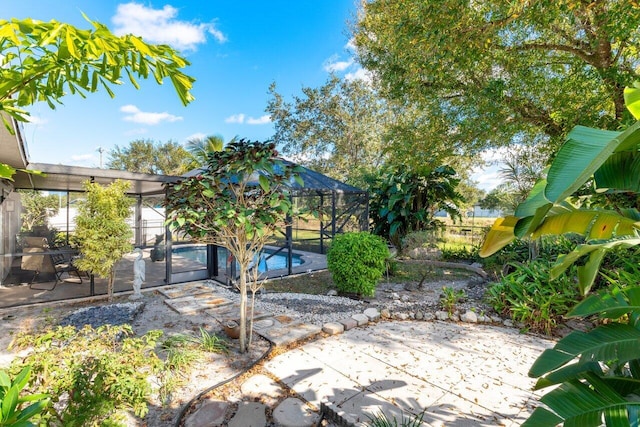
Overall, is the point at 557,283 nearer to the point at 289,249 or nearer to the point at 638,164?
the point at 638,164

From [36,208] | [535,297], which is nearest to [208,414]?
[535,297]

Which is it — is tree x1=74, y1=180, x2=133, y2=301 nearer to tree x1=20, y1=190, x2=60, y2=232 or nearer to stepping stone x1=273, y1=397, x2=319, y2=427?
stepping stone x1=273, y1=397, x2=319, y2=427

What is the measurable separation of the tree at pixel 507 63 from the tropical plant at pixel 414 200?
8.87ft

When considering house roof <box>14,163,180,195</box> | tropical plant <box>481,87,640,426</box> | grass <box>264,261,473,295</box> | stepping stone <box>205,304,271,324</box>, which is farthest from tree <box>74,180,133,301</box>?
tropical plant <box>481,87,640,426</box>

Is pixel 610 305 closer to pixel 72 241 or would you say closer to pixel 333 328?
pixel 333 328

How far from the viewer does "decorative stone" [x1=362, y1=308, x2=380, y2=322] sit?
4879 millimetres

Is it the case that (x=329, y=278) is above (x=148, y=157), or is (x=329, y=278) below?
below

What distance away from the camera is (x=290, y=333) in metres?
4.18

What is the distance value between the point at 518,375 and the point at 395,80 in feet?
21.7

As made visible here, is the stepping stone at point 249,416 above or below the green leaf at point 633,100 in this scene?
below

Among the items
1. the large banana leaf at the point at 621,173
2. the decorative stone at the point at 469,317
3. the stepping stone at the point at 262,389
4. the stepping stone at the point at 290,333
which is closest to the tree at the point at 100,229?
the stepping stone at the point at 290,333

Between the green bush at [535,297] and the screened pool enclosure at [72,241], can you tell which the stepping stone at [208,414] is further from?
the green bush at [535,297]

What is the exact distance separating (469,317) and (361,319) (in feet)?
5.90

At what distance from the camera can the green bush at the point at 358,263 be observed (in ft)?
19.2
